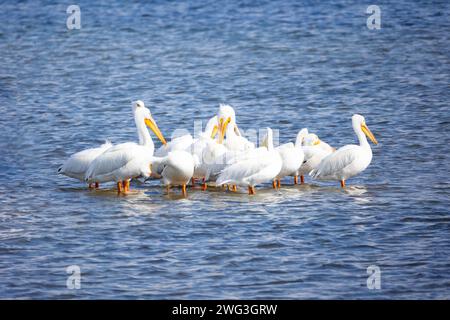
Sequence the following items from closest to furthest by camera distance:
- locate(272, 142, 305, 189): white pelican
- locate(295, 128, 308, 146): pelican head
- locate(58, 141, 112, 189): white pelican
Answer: locate(272, 142, 305, 189): white pelican
locate(58, 141, 112, 189): white pelican
locate(295, 128, 308, 146): pelican head

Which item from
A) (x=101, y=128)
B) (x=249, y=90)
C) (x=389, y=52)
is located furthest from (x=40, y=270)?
(x=389, y=52)

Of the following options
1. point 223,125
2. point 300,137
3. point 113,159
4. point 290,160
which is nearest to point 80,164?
point 113,159

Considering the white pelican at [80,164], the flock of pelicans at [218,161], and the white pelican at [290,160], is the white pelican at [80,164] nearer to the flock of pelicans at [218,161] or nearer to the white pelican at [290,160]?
the flock of pelicans at [218,161]

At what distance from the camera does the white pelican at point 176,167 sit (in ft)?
34.2

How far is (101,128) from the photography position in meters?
14.6

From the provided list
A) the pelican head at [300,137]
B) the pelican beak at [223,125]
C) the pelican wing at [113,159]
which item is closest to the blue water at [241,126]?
the pelican wing at [113,159]

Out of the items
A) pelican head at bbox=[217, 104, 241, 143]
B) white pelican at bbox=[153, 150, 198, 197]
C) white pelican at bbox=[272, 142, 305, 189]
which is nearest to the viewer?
white pelican at bbox=[153, 150, 198, 197]

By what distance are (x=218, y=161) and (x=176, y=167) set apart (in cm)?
74

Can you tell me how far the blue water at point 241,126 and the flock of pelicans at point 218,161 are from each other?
25cm

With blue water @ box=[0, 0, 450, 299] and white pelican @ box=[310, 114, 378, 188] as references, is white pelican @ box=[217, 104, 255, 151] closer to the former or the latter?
blue water @ box=[0, 0, 450, 299]

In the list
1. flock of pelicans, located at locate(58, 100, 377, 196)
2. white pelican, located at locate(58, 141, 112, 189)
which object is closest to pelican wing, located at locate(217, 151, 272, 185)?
flock of pelicans, located at locate(58, 100, 377, 196)

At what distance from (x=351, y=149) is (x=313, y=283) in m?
3.39

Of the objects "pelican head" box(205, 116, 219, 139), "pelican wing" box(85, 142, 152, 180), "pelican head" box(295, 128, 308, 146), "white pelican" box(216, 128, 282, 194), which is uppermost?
"pelican head" box(205, 116, 219, 139)

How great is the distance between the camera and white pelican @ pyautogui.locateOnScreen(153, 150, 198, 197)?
34.2 ft
